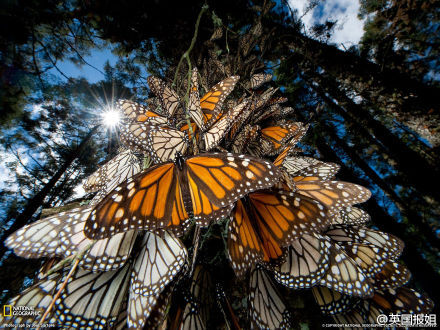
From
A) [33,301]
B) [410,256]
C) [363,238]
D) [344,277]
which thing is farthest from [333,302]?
[410,256]

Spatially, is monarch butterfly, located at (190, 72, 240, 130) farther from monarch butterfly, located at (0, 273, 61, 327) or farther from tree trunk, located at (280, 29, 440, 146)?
tree trunk, located at (280, 29, 440, 146)

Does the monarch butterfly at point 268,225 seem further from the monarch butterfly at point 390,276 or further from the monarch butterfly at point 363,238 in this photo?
the monarch butterfly at point 390,276

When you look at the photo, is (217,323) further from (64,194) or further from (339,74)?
(339,74)

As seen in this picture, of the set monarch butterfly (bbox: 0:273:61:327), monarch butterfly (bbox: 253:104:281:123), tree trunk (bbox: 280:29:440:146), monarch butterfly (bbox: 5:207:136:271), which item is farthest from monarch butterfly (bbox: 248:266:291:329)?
tree trunk (bbox: 280:29:440:146)

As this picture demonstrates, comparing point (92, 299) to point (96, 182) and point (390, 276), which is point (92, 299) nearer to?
point (96, 182)

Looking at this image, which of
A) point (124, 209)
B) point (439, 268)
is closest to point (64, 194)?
point (124, 209)
